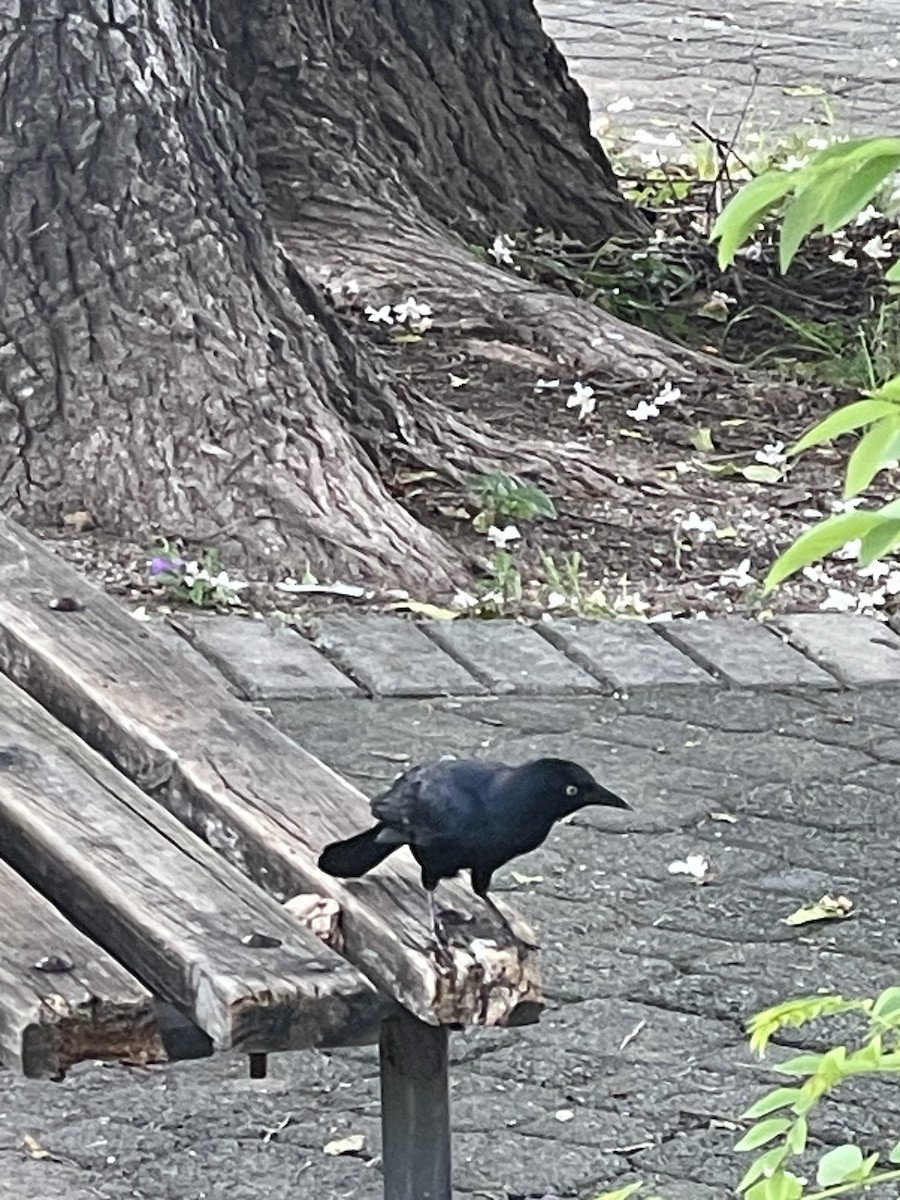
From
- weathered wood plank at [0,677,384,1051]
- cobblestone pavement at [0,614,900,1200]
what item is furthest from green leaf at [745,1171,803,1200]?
cobblestone pavement at [0,614,900,1200]

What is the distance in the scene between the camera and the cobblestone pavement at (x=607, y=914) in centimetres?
294

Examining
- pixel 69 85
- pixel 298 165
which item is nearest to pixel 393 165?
pixel 298 165

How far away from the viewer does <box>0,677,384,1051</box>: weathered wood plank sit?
1.88 meters

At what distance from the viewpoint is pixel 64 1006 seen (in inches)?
71.6

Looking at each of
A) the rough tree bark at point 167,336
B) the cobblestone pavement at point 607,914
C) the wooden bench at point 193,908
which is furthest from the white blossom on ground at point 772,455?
the wooden bench at point 193,908

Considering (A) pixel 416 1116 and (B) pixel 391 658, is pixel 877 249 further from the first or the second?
(A) pixel 416 1116

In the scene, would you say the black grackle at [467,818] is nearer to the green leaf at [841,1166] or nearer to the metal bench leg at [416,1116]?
the metal bench leg at [416,1116]

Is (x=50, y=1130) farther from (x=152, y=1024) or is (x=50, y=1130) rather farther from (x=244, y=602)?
(x=244, y=602)

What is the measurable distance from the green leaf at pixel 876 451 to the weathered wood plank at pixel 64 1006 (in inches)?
29.4

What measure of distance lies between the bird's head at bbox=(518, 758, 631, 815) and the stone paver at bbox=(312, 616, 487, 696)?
2298 millimetres

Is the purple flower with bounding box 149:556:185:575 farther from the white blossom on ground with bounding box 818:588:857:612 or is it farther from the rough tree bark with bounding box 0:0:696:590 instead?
the white blossom on ground with bounding box 818:588:857:612

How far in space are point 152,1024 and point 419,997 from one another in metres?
0.22

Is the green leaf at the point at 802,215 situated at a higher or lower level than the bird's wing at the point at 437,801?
higher

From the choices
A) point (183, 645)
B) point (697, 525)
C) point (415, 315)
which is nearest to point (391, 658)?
point (183, 645)
